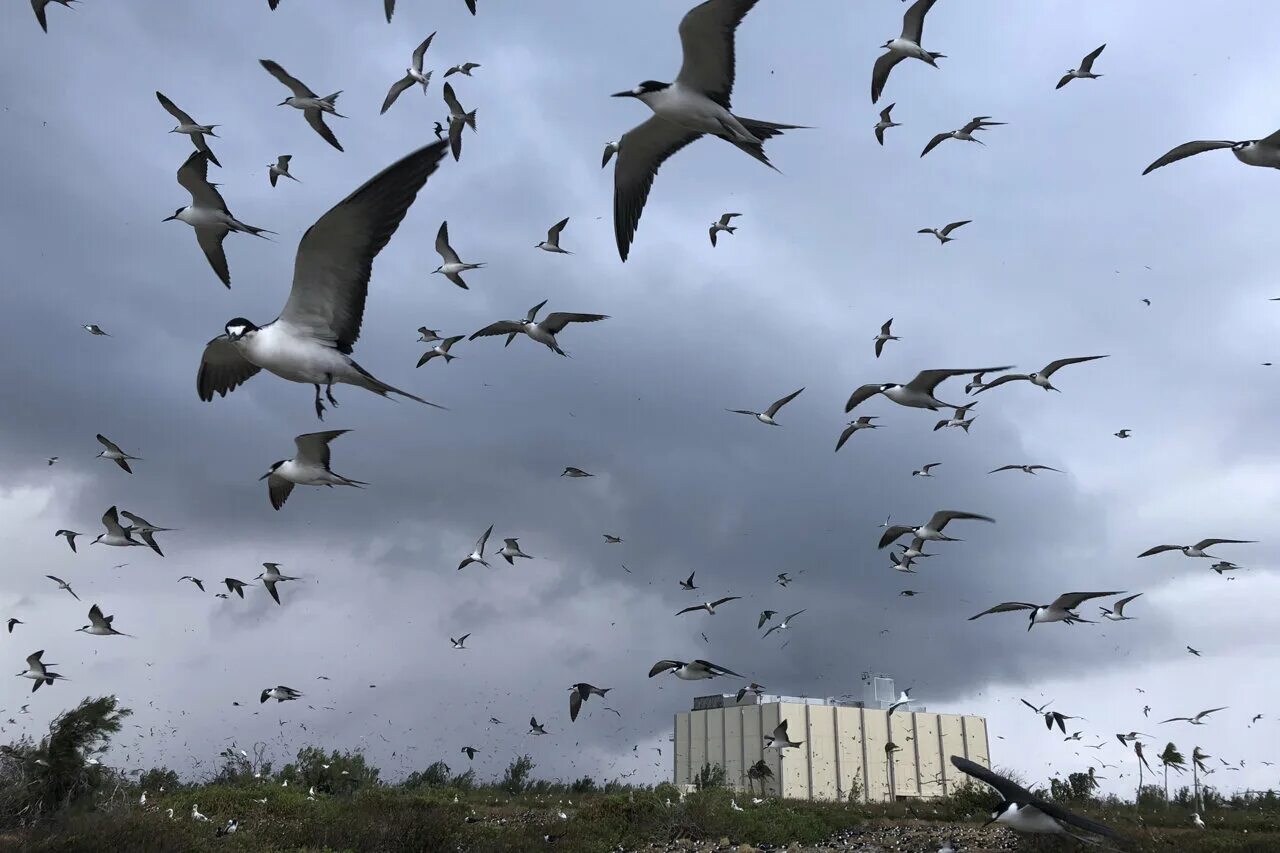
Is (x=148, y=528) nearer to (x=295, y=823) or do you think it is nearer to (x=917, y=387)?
(x=295, y=823)

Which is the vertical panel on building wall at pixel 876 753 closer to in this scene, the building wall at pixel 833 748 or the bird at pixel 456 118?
the building wall at pixel 833 748

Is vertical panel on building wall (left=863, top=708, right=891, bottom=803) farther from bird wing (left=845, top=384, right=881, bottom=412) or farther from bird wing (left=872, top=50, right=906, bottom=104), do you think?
bird wing (left=872, top=50, right=906, bottom=104)

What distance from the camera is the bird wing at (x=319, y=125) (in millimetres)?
13539

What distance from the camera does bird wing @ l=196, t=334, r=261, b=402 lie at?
1026 centimetres

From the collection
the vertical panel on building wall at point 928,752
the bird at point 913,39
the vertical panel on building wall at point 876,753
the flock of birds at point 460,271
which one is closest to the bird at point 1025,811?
the flock of birds at point 460,271

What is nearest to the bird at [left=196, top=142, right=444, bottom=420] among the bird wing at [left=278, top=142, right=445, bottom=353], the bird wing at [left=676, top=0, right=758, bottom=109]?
the bird wing at [left=278, top=142, right=445, bottom=353]

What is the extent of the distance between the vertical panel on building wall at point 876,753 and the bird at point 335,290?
4478cm

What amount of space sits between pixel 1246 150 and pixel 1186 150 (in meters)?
0.50

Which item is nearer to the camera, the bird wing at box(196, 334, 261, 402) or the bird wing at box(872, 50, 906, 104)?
the bird wing at box(196, 334, 261, 402)

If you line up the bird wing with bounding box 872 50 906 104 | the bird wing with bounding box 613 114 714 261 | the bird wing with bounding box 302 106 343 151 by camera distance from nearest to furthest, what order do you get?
the bird wing with bounding box 613 114 714 261 < the bird wing with bounding box 302 106 343 151 < the bird wing with bounding box 872 50 906 104

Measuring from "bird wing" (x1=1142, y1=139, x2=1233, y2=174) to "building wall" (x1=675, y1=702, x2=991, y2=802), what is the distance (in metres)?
38.3

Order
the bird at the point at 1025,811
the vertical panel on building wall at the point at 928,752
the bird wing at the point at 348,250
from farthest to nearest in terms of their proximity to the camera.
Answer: the vertical panel on building wall at the point at 928,752, the bird at the point at 1025,811, the bird wing at the point at 348,250

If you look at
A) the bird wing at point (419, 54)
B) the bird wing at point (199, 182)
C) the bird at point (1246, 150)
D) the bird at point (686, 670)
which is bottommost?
the bird at point (686, 670)

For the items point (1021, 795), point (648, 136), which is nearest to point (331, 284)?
point (648, 136)
